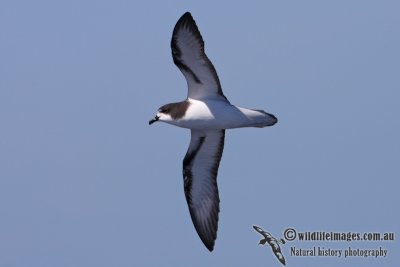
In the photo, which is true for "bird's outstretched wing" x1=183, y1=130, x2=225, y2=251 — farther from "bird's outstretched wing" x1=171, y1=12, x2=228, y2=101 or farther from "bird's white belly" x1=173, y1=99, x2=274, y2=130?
"bird's outstretched wing" x1=171, y1=12, x2=228, y2=101

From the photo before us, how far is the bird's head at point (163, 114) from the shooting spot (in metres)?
24.9

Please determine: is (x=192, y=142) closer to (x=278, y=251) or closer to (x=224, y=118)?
(x=224, y=118)

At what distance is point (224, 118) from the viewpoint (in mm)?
24500

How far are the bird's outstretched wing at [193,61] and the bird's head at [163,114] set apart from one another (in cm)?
70

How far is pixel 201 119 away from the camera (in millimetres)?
24672

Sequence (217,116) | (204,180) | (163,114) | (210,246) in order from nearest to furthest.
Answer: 1. (217,116)
2. (163,114)
3. (210,246)
4. (204,180)

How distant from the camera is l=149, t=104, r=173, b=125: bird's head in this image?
24938 millimetres

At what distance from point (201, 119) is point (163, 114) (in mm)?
1083

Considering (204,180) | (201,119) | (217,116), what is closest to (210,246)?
(204,180)

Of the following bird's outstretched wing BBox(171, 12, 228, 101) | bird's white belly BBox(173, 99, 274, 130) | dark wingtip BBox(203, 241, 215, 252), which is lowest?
dark wingtip BBox(203, 241, 215, 252)

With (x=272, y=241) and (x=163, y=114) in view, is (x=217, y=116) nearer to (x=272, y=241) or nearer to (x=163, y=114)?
(x=163, y=114)

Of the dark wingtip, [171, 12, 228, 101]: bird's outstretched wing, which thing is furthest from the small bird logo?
[171, 12, 228, 101]: bird's outstretched wing

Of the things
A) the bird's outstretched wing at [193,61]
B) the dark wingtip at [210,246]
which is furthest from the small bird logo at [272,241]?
the bird's outstretched wing at [193,61]

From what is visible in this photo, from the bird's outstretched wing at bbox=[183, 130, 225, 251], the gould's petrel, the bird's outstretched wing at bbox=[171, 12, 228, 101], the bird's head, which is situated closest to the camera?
the bird's outstretched wing at bbox=[171, 12, 228, 101]
